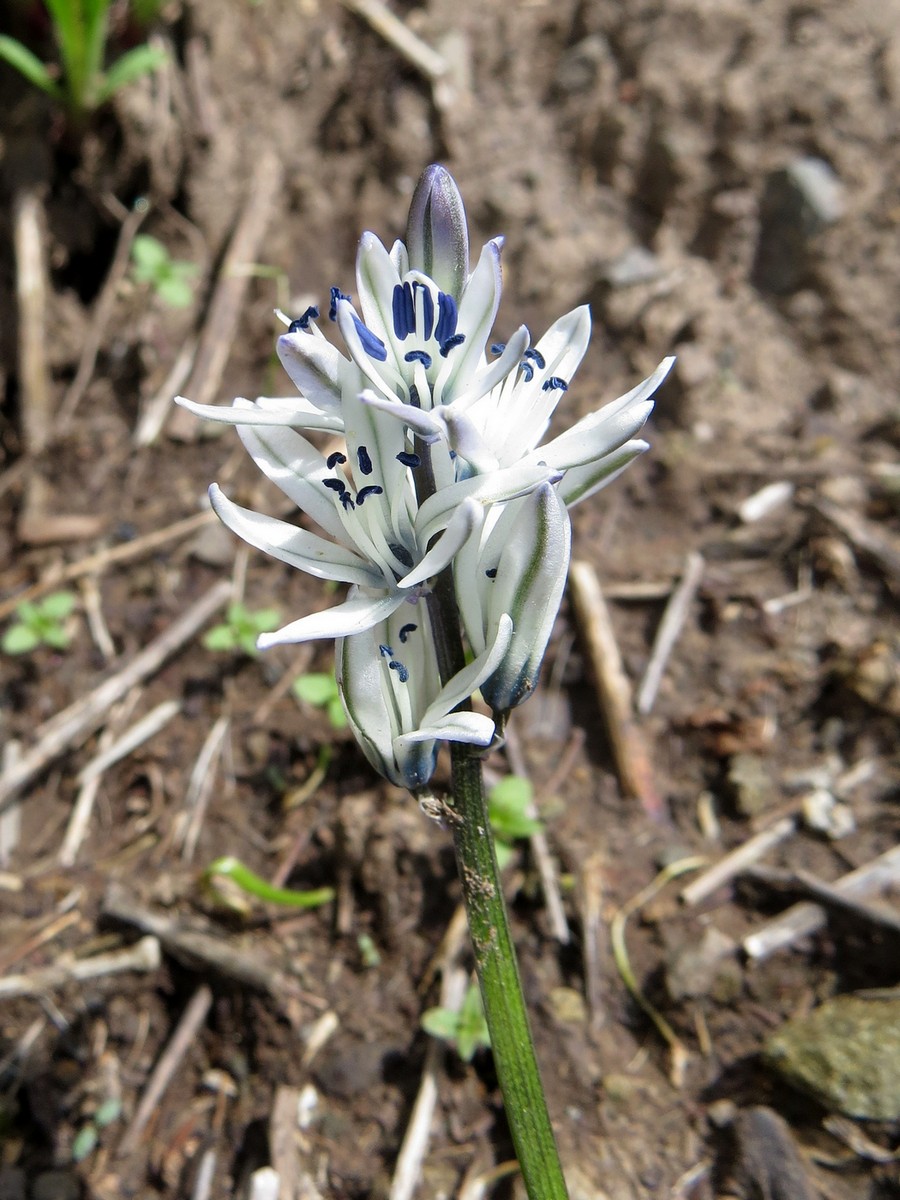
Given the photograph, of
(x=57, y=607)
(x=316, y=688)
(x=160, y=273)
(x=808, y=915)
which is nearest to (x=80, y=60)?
(x=160, y=273)

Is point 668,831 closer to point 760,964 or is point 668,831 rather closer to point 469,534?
point 760,964

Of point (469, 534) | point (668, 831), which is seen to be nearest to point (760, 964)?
point (668, 831)

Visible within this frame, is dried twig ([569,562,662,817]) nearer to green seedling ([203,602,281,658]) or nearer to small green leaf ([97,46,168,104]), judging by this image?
green seedling ([203,602,281,658])

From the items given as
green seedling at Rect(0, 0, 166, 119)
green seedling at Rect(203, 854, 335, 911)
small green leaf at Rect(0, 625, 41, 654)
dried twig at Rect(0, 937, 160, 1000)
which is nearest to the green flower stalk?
green seedling at Rect(203, 854, 335, 911)

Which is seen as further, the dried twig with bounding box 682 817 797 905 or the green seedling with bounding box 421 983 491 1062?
the dried twig with bounding box 682 817 797 905

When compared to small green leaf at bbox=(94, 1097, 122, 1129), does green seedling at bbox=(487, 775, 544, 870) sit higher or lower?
higher

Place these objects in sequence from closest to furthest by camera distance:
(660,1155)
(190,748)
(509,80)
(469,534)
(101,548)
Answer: (469,534) < (660,1155) < (190,748) < (101,548) < (509,80)

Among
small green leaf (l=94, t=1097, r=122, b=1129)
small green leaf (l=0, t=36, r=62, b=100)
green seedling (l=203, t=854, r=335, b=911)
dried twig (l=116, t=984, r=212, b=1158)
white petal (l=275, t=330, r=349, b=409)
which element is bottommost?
small green leaf (l=94, t=1097, r=122, b=1129)
